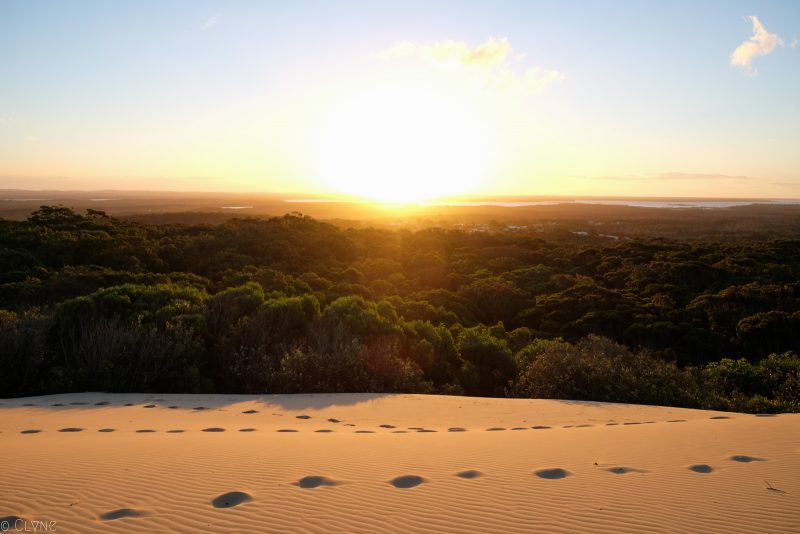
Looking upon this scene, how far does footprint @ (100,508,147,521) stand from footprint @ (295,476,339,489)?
110 cm

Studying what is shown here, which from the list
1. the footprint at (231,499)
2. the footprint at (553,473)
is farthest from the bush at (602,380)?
the footprint at (231,499)

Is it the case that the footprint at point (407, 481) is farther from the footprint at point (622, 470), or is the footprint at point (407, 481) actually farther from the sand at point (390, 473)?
the footprint at point (622, 470)

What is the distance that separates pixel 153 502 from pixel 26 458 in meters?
1.83

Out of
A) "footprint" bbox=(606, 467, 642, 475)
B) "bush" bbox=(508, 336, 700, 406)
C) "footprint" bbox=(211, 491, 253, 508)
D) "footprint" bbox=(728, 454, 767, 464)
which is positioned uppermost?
"footprint" bbox=(211, 491, 253, 508)

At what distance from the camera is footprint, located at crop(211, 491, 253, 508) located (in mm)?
3789

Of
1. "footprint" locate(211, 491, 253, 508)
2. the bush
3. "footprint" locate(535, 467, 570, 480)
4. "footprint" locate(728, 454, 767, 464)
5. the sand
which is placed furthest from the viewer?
the bush

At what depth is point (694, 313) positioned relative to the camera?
59.2 feet

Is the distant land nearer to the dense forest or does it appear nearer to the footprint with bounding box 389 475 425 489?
the dense forest

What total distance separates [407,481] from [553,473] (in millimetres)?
1227

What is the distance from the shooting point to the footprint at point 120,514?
11.7 feet

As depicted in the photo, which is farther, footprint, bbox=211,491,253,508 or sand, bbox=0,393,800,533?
A: footprint, bbox=211,491,253,508

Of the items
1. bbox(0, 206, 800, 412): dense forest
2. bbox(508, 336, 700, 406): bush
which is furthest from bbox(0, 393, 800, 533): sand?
bbox(0, 206, 800, 412): dense forest

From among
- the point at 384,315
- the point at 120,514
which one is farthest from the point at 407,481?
the point at 384,315

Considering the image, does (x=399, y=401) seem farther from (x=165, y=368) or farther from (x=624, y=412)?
(x=165, y=368)
